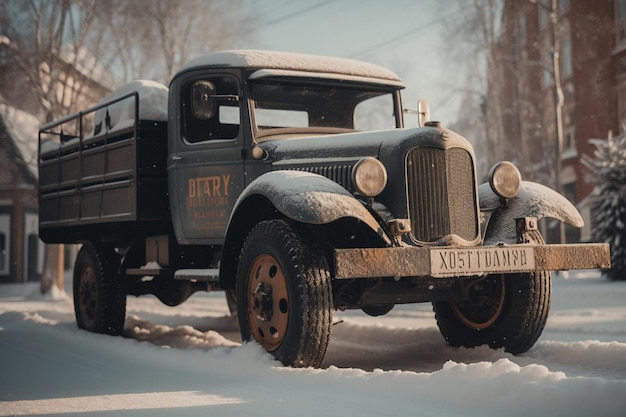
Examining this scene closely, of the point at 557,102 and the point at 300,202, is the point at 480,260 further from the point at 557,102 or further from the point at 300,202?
the point at 557,102

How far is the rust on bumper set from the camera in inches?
205

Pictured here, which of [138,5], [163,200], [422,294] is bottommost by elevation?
[422,294]

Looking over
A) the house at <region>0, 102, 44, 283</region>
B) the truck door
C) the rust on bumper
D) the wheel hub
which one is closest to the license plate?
the rust on bumper

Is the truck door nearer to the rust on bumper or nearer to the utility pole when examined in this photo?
the rust on bumper

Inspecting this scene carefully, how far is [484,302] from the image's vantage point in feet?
22.3

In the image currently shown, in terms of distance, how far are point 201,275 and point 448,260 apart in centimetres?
223

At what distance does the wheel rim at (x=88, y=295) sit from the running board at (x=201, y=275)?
6.54 ft

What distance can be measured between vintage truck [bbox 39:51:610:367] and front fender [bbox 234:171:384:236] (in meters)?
0.01

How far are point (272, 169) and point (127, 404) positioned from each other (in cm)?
259

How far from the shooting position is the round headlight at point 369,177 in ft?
18.4

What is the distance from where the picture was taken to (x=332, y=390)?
15.7 feet

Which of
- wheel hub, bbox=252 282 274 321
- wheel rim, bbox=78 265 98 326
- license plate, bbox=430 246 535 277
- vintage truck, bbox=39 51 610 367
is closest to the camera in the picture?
license plate, bbox=430 246 535 277

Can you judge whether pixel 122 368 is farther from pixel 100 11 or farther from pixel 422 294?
pixel 100 11

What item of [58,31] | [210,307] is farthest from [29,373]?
[58,31]
